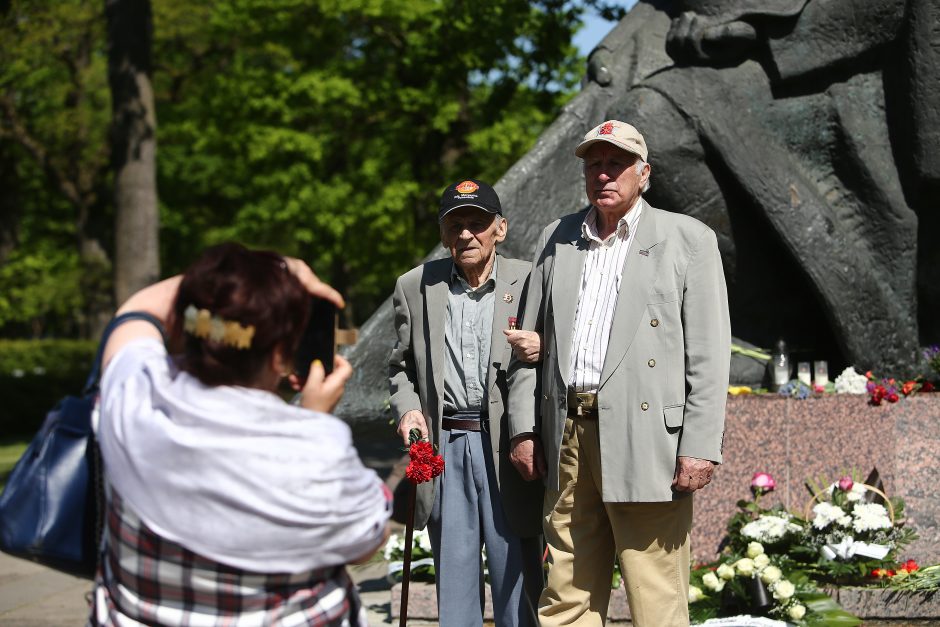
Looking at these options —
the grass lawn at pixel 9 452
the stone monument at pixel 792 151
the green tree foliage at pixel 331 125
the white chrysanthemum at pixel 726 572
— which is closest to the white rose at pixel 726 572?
the white chrysanthemum at pixel 726 572

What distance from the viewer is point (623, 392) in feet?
12.5

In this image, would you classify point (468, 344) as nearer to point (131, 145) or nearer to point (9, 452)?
point (131, 145)

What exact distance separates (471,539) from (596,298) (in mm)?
1010

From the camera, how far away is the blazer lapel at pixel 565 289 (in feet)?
13.0

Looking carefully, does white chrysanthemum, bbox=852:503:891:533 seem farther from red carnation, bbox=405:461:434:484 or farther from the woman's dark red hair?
the woman's dark red hair

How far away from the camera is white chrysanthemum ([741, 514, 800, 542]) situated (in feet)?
17.8

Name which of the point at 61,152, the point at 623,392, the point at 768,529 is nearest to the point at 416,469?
the point at 623,392

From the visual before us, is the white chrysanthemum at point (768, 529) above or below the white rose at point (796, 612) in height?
above

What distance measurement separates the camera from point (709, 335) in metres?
3.83

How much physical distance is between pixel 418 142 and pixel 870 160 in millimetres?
15112

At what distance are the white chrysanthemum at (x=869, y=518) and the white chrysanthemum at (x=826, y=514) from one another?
7cm

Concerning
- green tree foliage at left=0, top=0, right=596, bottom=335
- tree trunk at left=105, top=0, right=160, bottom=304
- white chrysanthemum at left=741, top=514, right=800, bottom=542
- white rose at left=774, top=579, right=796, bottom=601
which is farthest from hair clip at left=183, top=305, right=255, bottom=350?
tree trunk at left=105, top=0, right=160, bottom=304

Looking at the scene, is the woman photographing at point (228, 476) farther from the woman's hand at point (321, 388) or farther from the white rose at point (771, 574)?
the white rose at point (771, 574)

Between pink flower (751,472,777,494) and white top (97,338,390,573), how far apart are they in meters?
3.79
